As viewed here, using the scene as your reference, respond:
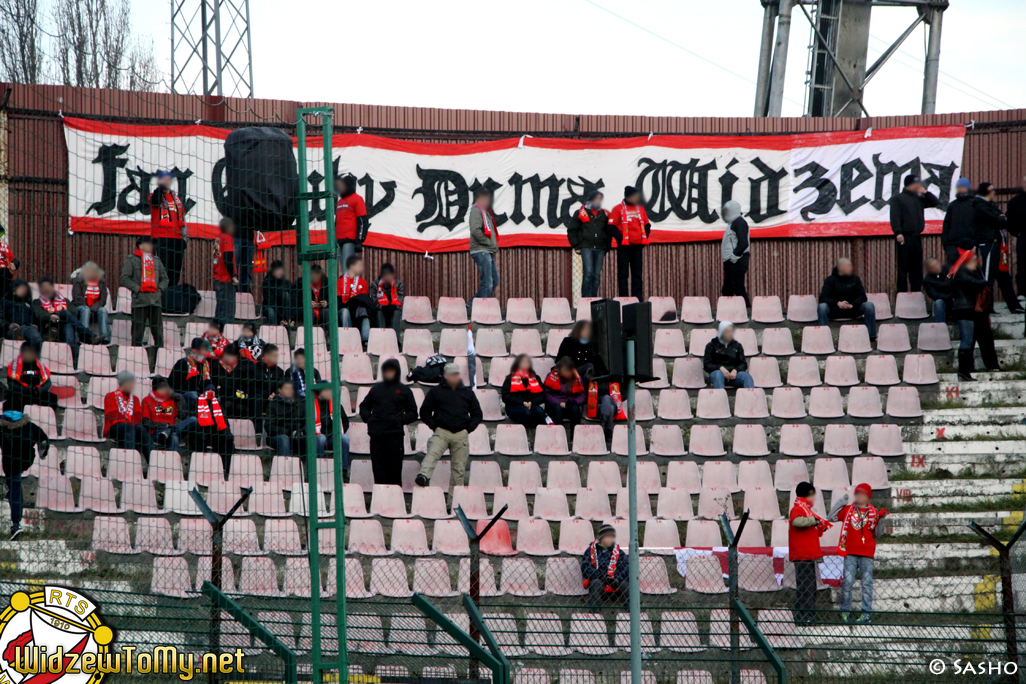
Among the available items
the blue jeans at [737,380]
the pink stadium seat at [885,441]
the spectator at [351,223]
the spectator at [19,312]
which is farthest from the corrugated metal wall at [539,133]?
the pink stadium seat at [885,441]

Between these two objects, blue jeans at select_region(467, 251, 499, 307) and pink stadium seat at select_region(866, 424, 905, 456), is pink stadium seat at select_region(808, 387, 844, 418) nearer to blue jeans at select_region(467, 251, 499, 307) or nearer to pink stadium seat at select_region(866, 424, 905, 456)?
pink stadium seat at select_region(866, 424, 905, 456)

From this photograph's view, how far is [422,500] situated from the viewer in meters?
10.7

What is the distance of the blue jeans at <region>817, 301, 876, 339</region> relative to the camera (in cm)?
1380

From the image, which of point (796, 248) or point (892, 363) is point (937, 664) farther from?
point (796, 248)

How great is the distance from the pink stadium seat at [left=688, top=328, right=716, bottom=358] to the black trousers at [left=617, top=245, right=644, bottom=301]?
1.18 metres

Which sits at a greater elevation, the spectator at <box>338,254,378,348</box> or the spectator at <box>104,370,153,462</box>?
the spectator at <box>338,254,378,348</box>

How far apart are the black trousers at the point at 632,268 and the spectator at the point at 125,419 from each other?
6718mm

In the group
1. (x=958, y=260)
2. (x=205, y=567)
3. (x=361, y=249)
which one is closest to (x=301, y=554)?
(x=205, y=567)

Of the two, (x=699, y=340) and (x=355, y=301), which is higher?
(x=355, y=301)

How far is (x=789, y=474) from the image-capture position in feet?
38.0

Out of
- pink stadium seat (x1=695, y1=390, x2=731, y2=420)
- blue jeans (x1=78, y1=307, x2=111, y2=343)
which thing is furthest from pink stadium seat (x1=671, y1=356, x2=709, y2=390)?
blue jeans (x1=78, y1=307, x2=111, y2=343)

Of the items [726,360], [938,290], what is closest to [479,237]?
[726,360]

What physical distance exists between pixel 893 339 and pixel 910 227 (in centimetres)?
186

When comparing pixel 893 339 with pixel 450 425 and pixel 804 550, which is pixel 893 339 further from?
pixel 450 425
